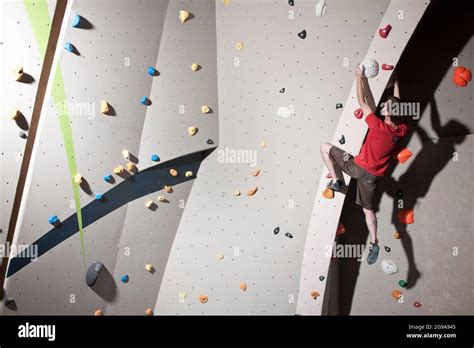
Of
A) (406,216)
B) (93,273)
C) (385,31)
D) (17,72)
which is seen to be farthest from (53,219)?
(406,216)

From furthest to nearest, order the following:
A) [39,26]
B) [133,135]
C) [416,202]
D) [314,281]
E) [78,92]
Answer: [416,202] → [314,281] → [133,135] → [78,92] → [39,26]

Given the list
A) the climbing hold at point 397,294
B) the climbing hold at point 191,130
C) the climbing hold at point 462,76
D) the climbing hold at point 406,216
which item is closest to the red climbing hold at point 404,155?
the climbing hold at point 406,216

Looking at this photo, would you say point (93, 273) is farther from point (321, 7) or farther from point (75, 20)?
point (321, 7)

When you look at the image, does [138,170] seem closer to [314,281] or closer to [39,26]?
[39,26]

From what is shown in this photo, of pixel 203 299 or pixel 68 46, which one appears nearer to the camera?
pixel 68 46

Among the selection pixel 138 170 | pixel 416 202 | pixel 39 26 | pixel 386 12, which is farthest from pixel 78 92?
pixel 416 202

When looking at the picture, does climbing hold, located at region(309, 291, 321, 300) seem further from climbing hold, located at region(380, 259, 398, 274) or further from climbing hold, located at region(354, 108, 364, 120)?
climbing hold, located at region(354, 108, 364, 120)

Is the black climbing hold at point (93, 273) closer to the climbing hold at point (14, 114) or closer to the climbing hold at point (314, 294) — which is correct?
the climbing hold at point (14, 114)

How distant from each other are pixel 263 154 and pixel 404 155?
1273mm

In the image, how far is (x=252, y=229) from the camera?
403cm

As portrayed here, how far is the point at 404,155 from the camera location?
13.2 feet

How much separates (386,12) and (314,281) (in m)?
2.29

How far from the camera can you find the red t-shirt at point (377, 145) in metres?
3.42

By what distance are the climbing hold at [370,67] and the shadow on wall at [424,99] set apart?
0.67 metres
